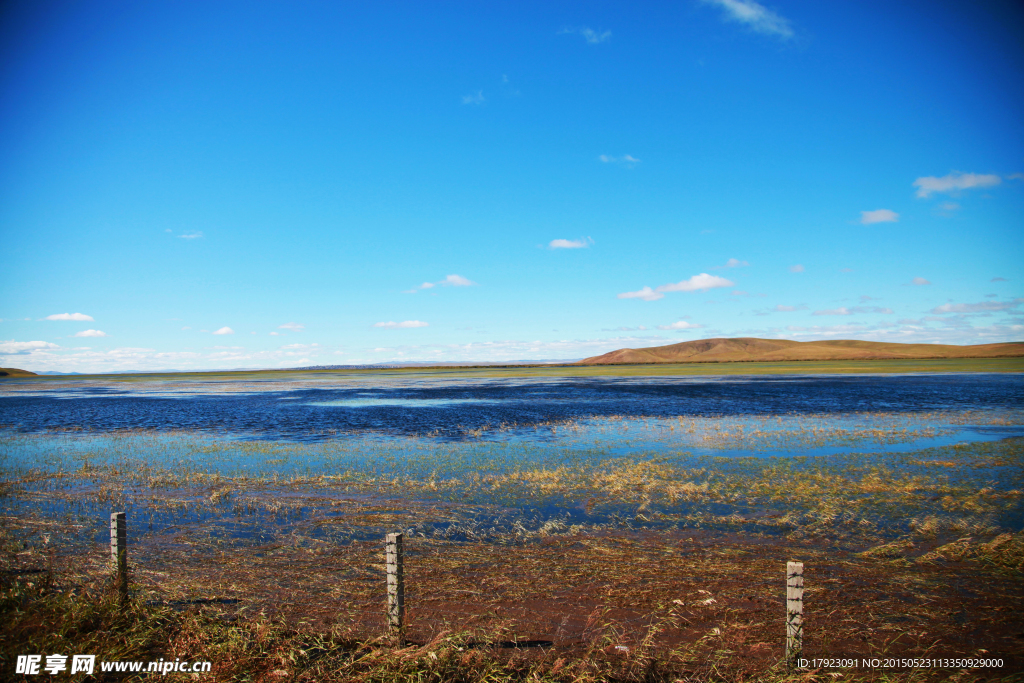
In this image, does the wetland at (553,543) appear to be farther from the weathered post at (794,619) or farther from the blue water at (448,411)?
the blue water at (448,411)

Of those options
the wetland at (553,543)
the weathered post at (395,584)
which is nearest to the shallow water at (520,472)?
the wetland at (553,543)

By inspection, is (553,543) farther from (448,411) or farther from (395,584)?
(448,411)

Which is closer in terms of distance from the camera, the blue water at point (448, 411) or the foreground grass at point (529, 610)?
the foreground grass at point (529, 610)

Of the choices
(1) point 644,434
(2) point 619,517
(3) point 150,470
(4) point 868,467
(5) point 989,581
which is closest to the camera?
(5) point 989,581

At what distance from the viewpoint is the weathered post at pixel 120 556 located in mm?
9562

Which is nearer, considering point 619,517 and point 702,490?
point 619,517

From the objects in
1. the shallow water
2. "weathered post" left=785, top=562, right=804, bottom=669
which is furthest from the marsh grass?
"weathered post" left=785, top=562, right=804, bottom=669

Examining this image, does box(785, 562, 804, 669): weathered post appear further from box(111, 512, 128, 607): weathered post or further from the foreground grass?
box(111, 512, 128, 607): weathered post

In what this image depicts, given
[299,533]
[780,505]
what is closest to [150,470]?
[299,533]

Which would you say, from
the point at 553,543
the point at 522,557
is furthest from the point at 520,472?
the point at 522,557

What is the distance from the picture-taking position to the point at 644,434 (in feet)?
111

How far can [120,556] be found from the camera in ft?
32.0

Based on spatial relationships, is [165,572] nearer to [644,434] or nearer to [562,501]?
[562,501]

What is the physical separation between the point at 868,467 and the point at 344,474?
2333 centimetres
